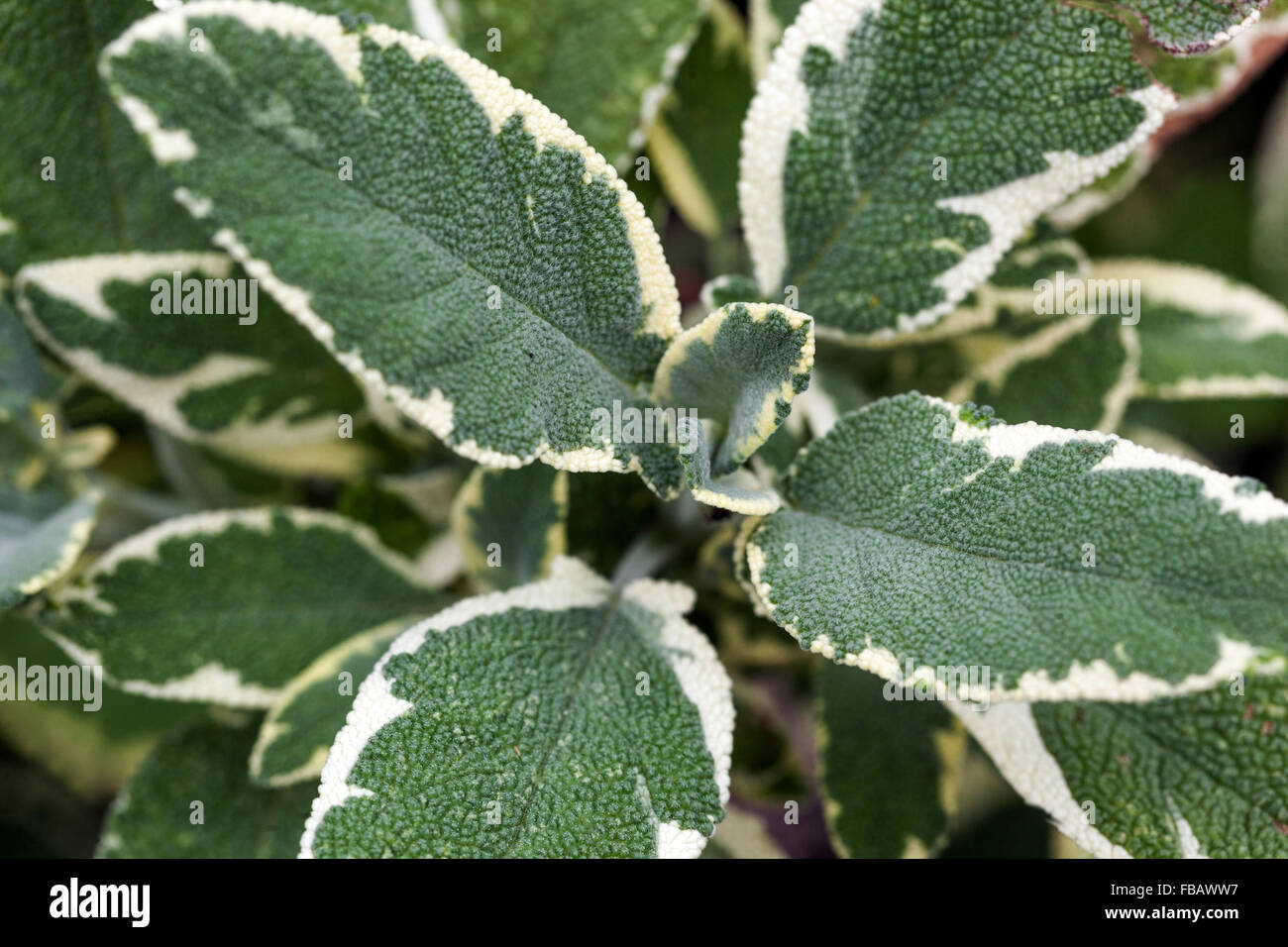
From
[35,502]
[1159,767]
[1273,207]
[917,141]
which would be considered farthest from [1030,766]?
[1273,207]

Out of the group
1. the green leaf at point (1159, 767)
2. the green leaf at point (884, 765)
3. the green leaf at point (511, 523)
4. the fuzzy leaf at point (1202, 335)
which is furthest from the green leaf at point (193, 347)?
the fuzzy leaf at point (1202, 335)

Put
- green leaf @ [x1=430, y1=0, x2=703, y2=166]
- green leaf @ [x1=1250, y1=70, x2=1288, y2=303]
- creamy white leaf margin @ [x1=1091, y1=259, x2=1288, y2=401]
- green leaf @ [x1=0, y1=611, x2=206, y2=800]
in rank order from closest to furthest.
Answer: green leaf @ [x1=430, y1=0, x2=703, y2=166] → creamy white leaf margin @ [x1=1091, y1=259, x2=1288, y2=401] → green leaf @ [x1=0, y1=611, x2=206, y2=800] → green leaf @ [x1=1250, y1=70, x2=1288, y2=303]

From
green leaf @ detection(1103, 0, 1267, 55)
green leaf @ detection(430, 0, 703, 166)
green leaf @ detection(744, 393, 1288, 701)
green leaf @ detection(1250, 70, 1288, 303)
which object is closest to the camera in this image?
green leaf @ detection(744, 393, 1288, 701)

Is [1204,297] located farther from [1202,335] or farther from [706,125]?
[706,125]

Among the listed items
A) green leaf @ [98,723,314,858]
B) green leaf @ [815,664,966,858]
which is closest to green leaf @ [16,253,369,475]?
green leaf @ [98,723,314,858]

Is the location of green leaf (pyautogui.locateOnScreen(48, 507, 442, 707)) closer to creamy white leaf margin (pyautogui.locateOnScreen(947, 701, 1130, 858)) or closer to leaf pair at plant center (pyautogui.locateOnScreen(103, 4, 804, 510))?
leaf pair at plant center (pyautogui.locateOnScreen(103, 4, 804, 510))

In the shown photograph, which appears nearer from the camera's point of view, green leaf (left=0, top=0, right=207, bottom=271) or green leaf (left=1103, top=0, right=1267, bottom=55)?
green leaf (left=1103, top=0, right=1267, bottom=55)
